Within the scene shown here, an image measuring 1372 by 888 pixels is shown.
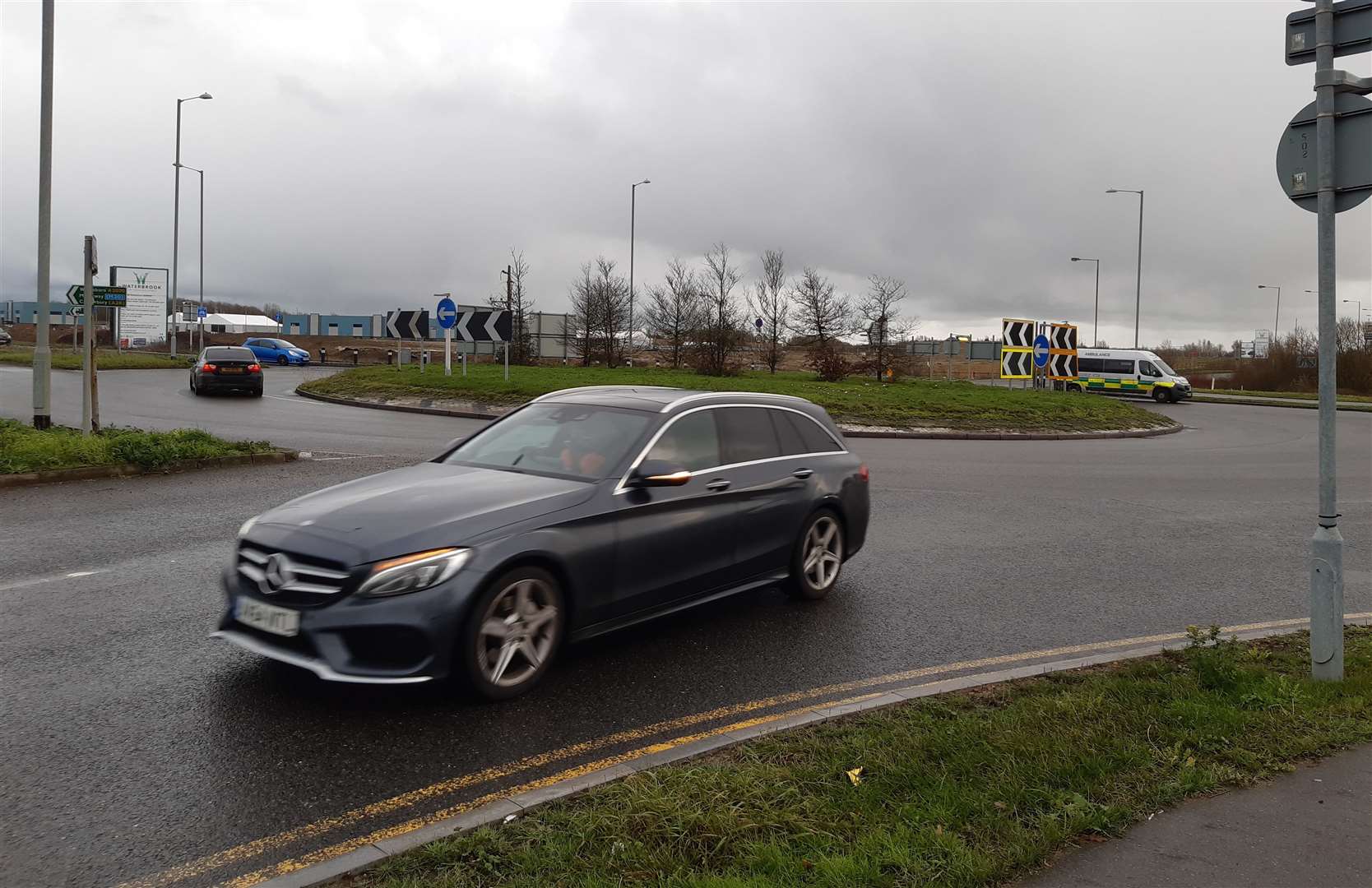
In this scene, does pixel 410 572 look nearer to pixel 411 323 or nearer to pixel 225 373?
pixel 225 373

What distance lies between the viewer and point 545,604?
514cm

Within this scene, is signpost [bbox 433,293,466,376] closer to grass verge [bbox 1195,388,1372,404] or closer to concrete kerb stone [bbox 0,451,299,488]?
concrete kerb stone [bbox 0,451,299,488]

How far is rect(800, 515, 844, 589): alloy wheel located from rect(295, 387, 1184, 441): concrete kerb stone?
1365 centimetres

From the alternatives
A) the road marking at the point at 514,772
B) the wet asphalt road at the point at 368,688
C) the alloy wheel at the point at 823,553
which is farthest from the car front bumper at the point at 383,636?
the alloy wheel at the point at 823,553

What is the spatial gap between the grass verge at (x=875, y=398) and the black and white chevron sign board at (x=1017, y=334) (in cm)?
171

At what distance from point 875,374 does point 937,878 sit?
1665 inches

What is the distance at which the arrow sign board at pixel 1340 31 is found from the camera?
5059 mm

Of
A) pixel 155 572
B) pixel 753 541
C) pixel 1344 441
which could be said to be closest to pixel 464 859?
pixel 753 541

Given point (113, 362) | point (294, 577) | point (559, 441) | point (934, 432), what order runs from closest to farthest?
point (294, 577)
point (559, 441)
point (934, 432)
point (113, 362)

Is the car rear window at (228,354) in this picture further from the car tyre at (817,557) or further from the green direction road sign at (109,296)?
the car tyre at (817,557)

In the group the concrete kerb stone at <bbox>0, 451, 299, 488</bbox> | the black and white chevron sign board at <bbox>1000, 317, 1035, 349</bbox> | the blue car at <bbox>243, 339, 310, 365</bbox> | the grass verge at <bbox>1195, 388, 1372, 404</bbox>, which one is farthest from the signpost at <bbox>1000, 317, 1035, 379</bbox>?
the blue car at <bbox>243, 339, 310, 365</bbox>

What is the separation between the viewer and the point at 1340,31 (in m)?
5.12

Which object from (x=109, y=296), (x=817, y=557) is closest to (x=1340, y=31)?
(x=817, y=557)

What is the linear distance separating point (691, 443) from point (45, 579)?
15.7ft
